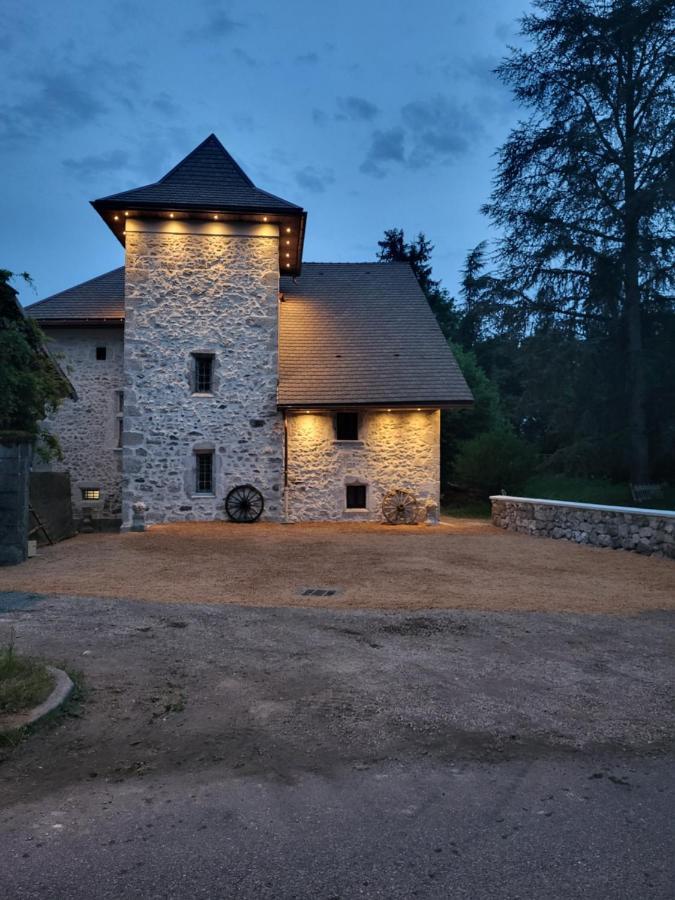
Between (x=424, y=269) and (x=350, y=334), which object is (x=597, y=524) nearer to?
(x=350, y=334)

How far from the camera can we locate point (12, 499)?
33.0ft

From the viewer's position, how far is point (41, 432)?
450 inches

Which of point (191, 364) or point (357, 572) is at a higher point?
point (191, 364)

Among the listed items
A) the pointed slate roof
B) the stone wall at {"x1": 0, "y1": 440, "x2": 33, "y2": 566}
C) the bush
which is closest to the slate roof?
the pointed slate roof

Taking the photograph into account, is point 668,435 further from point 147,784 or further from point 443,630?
point 147,784

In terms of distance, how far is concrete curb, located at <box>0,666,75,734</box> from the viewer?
3.49 meters

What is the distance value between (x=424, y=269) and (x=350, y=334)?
20.4 metres

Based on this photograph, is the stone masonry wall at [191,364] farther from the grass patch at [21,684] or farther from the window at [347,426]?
the grass patch at [21,684]

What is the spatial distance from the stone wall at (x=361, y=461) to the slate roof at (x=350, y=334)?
815 millimetres

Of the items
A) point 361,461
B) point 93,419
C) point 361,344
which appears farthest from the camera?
point 93,419

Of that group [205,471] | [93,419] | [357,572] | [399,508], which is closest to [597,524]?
[357,572]

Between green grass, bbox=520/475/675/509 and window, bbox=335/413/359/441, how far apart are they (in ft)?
28.0

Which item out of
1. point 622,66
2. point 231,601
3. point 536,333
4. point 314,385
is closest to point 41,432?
point 231,601

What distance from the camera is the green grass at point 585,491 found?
20453mm
